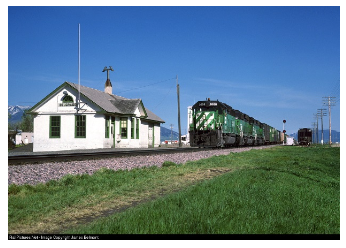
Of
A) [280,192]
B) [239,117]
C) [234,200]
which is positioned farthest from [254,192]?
[239,117]

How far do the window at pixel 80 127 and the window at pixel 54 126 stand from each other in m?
1.67

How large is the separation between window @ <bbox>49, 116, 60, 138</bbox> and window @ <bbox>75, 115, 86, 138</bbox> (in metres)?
1.67

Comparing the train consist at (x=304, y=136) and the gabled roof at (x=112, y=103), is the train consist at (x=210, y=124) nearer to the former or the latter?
the gabled roof at (x=112, y=103)

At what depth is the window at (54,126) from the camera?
3306 cm

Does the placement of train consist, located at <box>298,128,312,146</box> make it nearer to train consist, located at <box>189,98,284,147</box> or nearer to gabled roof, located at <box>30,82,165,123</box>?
train consist, located at <box>189,98,284,147</box>

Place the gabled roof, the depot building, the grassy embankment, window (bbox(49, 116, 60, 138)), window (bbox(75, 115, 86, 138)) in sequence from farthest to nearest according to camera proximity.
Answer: the gabled roof, window (bbox(75, 115, 86, 138)), window (bbox(49, 116, 60, 138)), the depot building, the grassy embankment

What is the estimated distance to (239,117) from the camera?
41219mm

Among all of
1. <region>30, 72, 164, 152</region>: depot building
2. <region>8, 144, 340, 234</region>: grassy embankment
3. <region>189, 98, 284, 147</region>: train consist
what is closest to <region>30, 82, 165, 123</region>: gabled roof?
<region>30, 72, 164, 152</region>: depot building

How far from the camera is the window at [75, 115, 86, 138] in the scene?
109 ft

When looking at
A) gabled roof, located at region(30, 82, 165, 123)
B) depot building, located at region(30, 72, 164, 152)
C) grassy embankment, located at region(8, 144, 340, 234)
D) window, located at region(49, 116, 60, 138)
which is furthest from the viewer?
gabled roof, located at region(30, 82, 165, 123)

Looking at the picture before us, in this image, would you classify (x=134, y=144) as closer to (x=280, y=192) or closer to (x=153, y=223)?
(x=280, y=192)

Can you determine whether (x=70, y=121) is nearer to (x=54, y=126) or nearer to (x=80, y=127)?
(x=80, y=127)

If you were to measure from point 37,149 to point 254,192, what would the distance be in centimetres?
2800

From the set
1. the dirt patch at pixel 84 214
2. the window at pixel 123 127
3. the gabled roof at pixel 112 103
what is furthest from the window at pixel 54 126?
the dirt patch at pixel 84 214
